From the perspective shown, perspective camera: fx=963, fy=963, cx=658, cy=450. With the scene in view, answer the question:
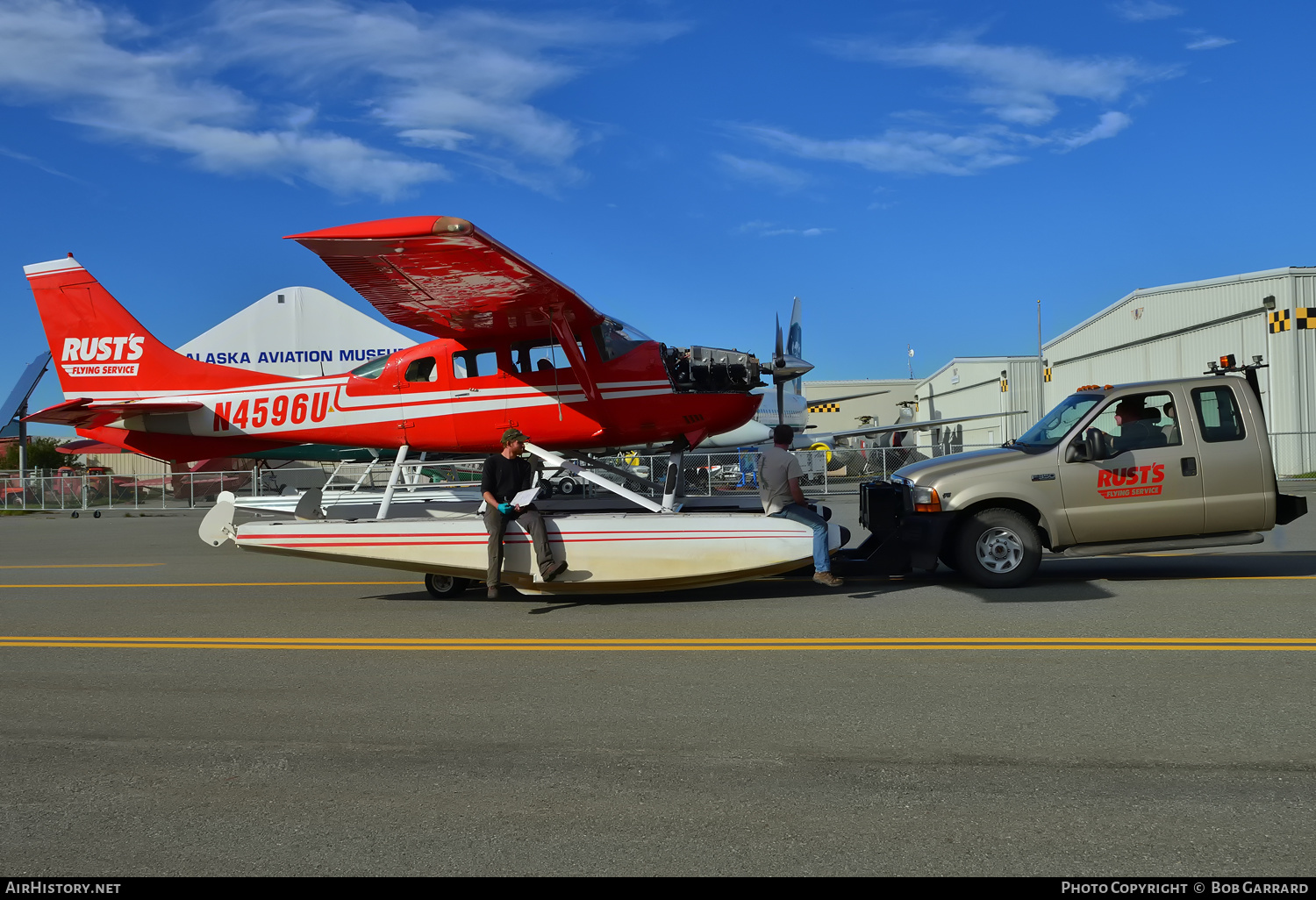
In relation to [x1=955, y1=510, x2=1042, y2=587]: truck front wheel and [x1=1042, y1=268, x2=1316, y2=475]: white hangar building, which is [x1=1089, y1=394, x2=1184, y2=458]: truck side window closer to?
[x1=955, y1=510, x2=1042, y2=587]: truck front wheel

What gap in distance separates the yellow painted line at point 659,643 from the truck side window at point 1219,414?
315 cm

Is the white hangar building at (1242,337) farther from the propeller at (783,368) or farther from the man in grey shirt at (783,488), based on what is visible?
the man in grey shirt at (783,488)

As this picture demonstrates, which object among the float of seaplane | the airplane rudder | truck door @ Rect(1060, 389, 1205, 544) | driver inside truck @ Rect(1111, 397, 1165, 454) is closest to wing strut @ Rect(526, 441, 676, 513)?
the float of seaplane

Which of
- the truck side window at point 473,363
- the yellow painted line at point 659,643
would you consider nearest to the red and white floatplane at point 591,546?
the yellow painted line at point 659,643

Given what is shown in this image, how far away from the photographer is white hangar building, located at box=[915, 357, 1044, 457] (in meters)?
49.8

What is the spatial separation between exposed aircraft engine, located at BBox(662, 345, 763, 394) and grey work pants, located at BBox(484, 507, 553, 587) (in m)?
3.44

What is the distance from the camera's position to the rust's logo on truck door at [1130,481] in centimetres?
883

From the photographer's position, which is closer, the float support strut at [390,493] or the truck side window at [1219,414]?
the truck side window at [1219,414]

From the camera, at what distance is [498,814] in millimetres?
3545

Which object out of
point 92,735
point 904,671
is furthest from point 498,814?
point 904,671

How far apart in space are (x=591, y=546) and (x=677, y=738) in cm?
400

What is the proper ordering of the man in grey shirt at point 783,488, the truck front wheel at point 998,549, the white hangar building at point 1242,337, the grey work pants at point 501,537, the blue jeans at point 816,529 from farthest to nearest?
1. the white hangar building at point 1242,337
2. the truck front wheel at point 998,549
3. the man in grey shirt at point 783,488
4. the blue jeans at point 816,529
5. the grey work pants at point 501,537
